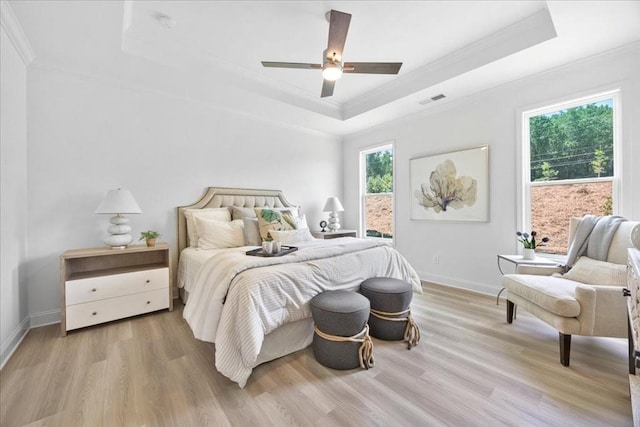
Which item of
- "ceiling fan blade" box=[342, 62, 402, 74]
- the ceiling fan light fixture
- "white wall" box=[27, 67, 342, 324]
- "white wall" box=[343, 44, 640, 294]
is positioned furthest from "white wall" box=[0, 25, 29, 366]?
"white wall" box=[343, 44, 640, 294]

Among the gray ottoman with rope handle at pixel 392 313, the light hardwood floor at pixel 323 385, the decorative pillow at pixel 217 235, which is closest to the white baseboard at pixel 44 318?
the light hardwood floor at pixel 323 385

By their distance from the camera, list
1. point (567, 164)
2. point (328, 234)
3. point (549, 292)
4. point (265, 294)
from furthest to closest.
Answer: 1. point (328, 234)
2. point (567, 164)
3. point (549, 292)
4. point (265, 294)

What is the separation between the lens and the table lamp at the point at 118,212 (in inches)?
101

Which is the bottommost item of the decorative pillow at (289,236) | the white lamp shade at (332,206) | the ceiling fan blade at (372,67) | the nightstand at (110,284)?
the nightstand at (110,284)

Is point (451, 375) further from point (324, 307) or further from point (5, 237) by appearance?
point (5, 237)

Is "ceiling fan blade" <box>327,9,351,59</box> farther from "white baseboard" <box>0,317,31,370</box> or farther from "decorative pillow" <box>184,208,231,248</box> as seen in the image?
"white baseboard" <box>0,317,31,370</box>

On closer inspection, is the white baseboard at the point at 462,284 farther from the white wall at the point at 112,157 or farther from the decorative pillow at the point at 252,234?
the white wall at the point at 112,157

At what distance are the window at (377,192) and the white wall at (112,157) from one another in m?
1.85

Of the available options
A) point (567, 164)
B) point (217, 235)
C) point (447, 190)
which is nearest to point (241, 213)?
point (217, 235)

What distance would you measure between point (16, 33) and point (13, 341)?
2.49 m

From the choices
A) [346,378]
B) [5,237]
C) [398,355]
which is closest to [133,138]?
[5,237]

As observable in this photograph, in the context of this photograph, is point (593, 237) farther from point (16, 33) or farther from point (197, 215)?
point (16, 33)

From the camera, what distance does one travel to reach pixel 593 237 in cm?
232

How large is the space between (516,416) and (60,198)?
416 cm
